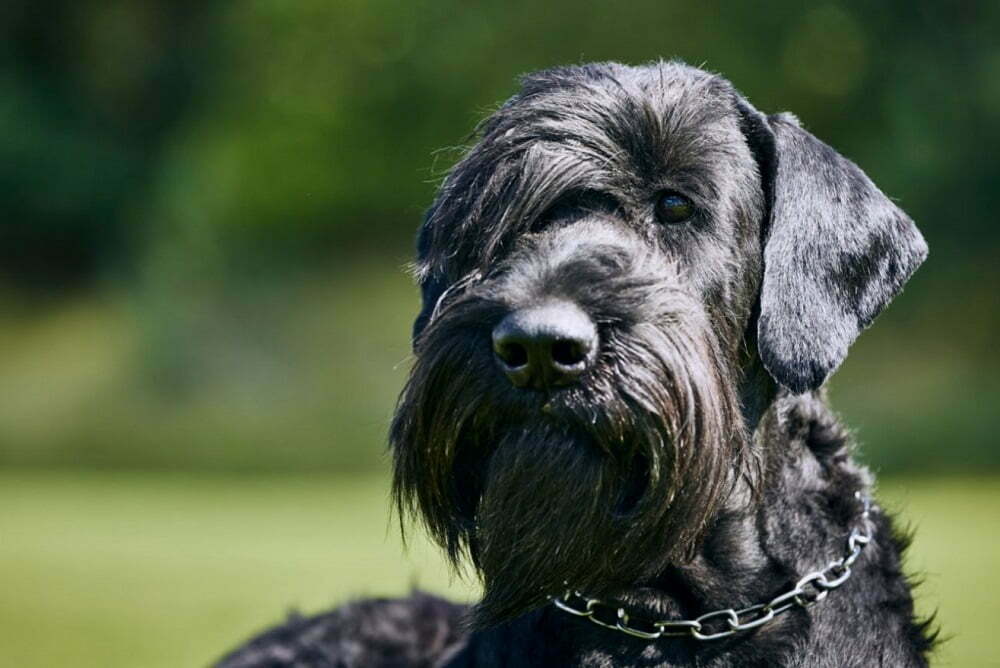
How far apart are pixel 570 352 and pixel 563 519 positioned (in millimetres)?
413

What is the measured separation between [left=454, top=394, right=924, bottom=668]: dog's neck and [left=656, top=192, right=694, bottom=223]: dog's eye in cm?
55

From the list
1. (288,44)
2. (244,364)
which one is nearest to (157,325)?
(244,364)

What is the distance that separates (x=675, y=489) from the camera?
2895 millimetres

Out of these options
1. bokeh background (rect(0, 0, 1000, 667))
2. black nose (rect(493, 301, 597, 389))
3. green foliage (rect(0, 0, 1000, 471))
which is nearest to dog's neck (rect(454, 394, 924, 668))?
black nose (rect(493, 301, 597, 389))

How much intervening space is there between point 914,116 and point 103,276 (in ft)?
35.5

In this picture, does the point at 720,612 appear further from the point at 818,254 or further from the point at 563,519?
the point at 818,254

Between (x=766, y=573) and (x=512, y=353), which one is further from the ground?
(x=512, y=353)

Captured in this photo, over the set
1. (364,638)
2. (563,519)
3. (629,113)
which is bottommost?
(563,519)

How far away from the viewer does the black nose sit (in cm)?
269

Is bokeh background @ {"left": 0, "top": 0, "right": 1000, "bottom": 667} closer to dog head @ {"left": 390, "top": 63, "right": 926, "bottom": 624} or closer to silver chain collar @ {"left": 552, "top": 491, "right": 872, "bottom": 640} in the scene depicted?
silver chain collar @ {"left": 552, "top": 491, "right": 872, "bottom": 640}

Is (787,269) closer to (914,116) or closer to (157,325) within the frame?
(914,116)

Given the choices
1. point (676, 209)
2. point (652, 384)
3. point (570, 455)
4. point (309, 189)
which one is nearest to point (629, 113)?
point (676, 209)

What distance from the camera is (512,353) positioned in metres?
2.74

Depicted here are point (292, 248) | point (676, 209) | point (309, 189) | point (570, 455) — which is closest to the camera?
point (570, 455)
